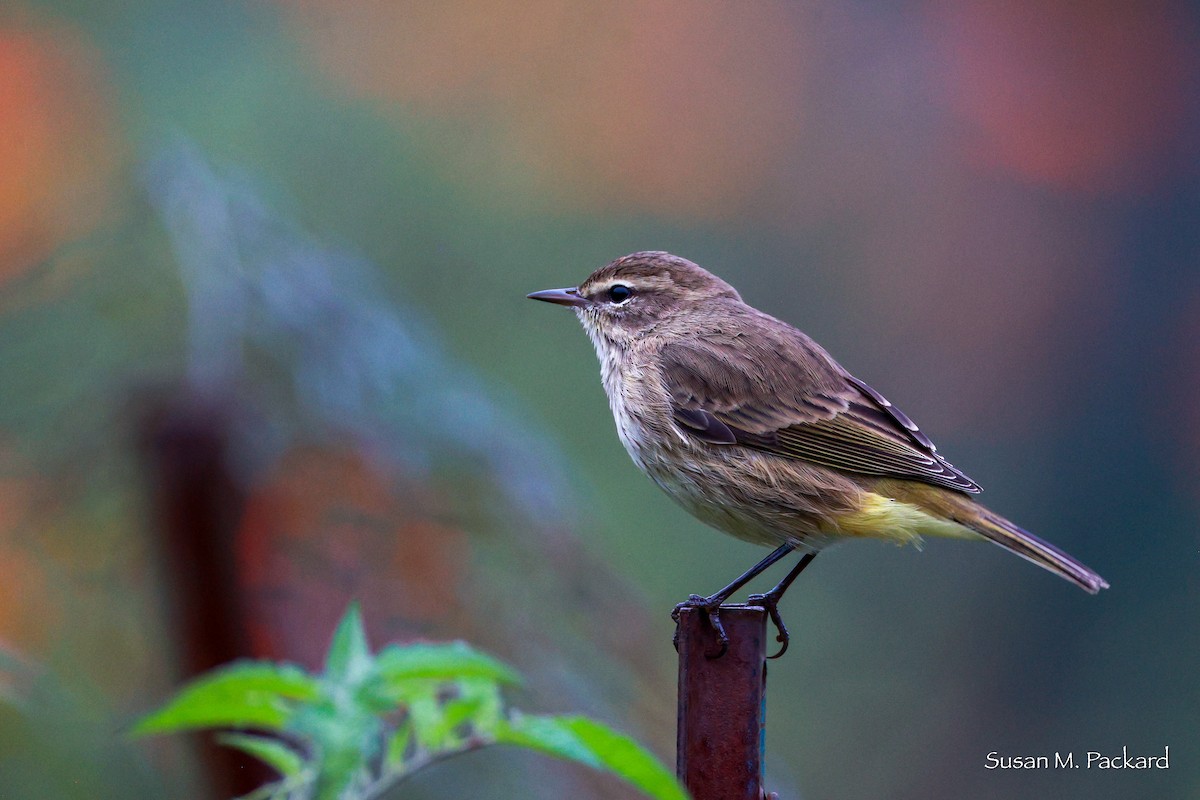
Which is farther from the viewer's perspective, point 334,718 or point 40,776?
point 40,776

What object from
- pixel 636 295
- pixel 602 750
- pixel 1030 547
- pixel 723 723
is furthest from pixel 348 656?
pixel 636 295

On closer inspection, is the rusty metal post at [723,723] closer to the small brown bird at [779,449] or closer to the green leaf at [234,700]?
the small brown bird at [779,449]

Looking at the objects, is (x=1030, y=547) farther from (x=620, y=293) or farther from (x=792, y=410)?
(x=620, y=293)

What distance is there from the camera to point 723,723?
2.29m

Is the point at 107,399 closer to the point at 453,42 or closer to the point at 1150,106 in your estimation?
the point at 453,42

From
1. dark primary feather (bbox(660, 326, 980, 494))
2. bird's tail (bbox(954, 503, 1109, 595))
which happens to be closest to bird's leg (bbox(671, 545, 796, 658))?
dark primary feather (bbox(660, 326, 980, 494))

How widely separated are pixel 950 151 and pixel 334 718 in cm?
615

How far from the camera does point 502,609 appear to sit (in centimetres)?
335

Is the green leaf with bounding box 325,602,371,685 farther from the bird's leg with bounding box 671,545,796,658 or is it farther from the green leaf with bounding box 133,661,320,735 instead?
the bird's leg with bounding box 671,545,796,658

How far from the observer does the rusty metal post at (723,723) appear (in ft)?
7.41

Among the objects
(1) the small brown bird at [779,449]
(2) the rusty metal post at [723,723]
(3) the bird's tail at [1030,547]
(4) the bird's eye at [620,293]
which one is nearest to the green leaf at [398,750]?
(2) the rusty metal post at [723,723]

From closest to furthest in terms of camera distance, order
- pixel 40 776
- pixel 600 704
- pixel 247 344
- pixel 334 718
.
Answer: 1. pixel 334 718
2. pixel 40 776
3. pixel 600 704
4. pixel 247 344

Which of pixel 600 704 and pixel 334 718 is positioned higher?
pixel 600 704

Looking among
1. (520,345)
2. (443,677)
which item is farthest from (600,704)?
(520,345)
